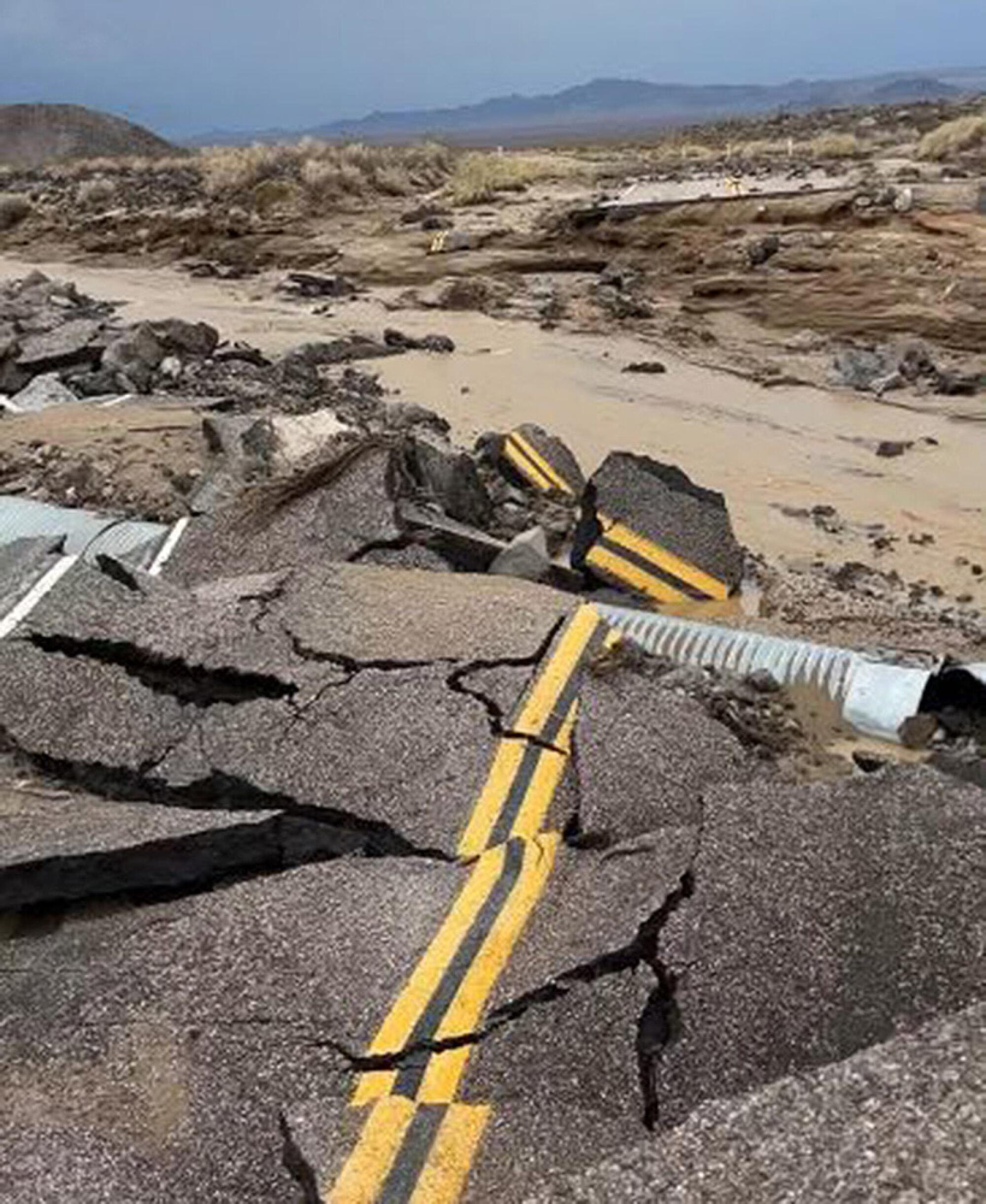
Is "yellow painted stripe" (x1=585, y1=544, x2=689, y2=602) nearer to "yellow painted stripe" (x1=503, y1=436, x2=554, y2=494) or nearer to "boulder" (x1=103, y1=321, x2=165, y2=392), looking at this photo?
"yellow painted stripe" (x1=503, y1=436, x2=554, y2=494)

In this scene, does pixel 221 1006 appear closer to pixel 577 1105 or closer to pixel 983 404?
pixel 577 1105

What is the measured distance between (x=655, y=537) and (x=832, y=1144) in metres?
4.54

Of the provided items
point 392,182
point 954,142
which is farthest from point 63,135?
point 954,142

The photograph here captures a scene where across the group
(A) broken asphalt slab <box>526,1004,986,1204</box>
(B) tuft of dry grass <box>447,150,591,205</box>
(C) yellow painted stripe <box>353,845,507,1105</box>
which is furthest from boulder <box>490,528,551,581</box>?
(B) tuft of dry grass <box>447,150,591,205</box>

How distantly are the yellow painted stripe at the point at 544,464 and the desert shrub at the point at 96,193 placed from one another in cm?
2209

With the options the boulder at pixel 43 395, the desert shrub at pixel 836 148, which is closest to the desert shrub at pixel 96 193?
the desert shrub at pixel 836 148

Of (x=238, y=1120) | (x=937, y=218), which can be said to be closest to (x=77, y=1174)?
(x=238, y=1120)

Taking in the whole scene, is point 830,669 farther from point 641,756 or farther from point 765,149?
point 765,149

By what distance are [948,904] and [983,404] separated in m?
8.26

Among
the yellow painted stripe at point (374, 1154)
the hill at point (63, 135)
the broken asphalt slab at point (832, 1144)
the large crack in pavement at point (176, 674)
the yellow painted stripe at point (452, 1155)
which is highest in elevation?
the broken asphalt slab at point (832, 1144)

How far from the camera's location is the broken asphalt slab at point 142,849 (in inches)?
151

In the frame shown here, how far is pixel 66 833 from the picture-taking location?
404cm

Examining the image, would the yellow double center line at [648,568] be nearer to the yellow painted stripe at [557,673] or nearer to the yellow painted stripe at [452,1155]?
the yellow painted stripe at [557,673]

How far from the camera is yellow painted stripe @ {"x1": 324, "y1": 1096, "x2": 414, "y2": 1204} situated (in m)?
2.76
